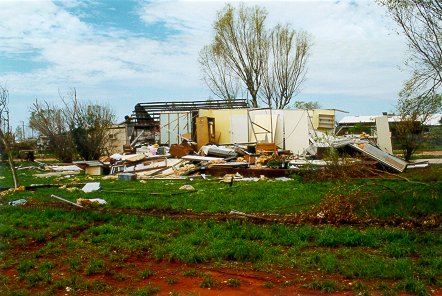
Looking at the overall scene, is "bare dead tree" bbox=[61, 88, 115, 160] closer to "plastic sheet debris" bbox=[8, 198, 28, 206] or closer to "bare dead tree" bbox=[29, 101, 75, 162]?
"bare dead tree" bbox=[29, 101, 75, 162]

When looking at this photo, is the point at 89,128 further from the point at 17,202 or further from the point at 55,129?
the point at 17,202

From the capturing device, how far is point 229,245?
7.09m

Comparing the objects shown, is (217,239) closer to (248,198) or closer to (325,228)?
(325,228)

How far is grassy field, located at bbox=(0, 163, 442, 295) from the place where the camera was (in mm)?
5617

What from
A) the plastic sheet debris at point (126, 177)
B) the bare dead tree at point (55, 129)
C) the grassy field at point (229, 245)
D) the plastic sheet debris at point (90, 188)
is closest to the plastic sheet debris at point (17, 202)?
the grassy field at point (229, 245)

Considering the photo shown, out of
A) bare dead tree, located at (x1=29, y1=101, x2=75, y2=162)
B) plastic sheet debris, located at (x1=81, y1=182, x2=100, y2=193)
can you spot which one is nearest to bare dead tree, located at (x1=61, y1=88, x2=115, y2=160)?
bare dead tree, located at (x1=29, y1=101, x2=75, y2=162)

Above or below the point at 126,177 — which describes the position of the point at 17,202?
below

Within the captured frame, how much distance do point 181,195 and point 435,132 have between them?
57.3 feet

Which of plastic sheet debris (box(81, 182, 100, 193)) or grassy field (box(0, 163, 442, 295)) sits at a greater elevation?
plastic sheet debris (box(81, 182, 100, 193))

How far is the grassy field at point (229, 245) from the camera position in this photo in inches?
221

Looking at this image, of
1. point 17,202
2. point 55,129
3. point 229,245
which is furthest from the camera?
point 55,129

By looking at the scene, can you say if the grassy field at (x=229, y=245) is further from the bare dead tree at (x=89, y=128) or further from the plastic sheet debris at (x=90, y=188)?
the bare dead tree at (x=89, y=128)

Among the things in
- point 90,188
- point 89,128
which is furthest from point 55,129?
point 90,188

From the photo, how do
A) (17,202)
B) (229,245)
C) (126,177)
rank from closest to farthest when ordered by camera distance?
(229,245) < (17,202) < (126,177)
